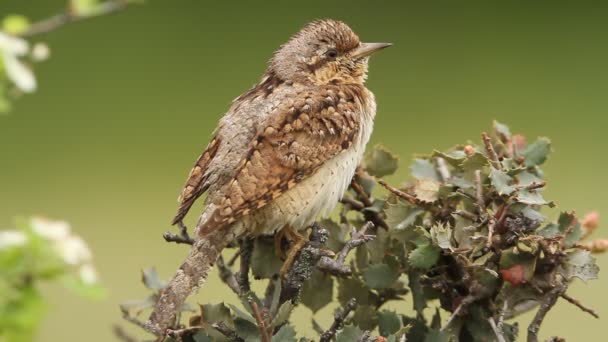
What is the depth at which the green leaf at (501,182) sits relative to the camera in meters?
1.63

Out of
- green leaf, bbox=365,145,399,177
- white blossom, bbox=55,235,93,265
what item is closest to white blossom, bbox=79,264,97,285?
white blossom, bbox=55,235,93,265

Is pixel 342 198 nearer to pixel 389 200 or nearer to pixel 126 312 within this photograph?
pixel 389 200

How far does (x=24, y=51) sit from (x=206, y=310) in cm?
73

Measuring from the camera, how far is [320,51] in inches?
89.6

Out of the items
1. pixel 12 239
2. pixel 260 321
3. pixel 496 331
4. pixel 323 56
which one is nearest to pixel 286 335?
pixel 260 321

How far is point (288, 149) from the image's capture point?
6.57 feet

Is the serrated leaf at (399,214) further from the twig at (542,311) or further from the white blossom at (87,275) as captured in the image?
the white blossom at (87,275)

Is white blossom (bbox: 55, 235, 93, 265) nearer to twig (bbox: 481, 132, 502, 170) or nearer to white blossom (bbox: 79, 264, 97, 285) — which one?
white blossom (bbox: 79, 264, 97, 285)

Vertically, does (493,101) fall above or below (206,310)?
above

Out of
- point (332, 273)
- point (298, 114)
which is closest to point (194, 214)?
point (298, 114)

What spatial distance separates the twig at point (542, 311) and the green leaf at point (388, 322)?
0.21 meters

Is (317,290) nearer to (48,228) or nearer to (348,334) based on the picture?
(348,334)

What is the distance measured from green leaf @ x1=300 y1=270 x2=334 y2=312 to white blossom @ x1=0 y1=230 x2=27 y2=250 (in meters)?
0.98

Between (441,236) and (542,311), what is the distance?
20 centimetres
